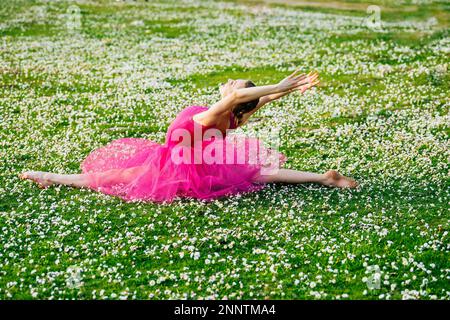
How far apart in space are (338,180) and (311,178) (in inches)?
20.2

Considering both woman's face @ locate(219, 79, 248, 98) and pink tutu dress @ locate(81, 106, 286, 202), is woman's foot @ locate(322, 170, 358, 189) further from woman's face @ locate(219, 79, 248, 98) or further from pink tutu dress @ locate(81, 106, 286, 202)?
woman's face @ locate(219, 79, 248, 98)

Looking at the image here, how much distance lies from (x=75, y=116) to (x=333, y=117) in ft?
23.1

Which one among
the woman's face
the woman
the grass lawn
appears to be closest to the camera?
the grass lawn

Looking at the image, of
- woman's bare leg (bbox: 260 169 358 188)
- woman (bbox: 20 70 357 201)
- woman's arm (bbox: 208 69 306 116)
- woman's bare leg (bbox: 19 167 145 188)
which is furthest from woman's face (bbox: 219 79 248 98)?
woman's bare leg (bbox: 19 167 145 188)

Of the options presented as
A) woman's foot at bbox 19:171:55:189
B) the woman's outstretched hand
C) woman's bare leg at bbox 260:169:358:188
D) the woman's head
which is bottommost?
woman's foot at bbox 19:171:55:189

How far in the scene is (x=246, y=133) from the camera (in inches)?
601

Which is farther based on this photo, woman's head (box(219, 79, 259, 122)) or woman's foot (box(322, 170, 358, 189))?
woman's foot (box(322, 170, 358, 189))

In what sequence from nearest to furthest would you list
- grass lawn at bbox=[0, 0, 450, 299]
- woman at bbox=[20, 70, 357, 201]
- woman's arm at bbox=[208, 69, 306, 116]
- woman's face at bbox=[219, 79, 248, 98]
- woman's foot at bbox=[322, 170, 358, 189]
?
grass lawn at bbox=[0, 0, 450, 299] < woman's arm at bbox=[208, 69, 306, 116] < woman's face at bbox=[219, 79, 248, 98] < woman at bbox=[20, 70, 357, 201] < woman's foot at bbox=[322, 170, 358, 189]

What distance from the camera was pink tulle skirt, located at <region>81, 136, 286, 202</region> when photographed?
439 inches

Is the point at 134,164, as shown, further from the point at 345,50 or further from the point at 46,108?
the point at 345,50

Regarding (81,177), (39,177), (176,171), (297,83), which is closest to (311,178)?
(297,83)

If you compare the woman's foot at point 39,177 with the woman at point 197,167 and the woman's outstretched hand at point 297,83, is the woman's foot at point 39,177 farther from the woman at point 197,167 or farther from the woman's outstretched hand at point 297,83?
the woman's outstretched hand at point 297,83

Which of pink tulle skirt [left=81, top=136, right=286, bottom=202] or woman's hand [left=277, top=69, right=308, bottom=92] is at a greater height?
woman's hand [left=277, top=69, right=308, bottom=92]

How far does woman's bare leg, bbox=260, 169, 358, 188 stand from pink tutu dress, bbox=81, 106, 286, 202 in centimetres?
20
